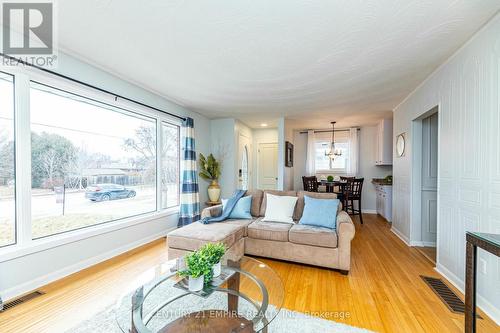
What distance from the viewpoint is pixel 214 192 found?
487 centimetres

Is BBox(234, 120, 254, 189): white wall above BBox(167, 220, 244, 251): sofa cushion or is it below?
above

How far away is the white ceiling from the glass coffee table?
2080mm

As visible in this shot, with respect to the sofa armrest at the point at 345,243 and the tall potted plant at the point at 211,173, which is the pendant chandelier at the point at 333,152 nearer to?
the tall potted plant at the point at 211,173

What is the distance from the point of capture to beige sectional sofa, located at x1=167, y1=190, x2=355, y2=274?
2453 mm

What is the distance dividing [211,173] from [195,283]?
11.8ft

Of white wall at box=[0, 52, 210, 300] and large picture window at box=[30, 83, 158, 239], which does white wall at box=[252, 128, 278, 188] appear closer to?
white wall at box=[0, 52, 210, 300]

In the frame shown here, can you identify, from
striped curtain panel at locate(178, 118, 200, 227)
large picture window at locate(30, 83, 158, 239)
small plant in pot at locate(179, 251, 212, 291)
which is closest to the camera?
small plant in pot at locate(179, 251, 212, 291)

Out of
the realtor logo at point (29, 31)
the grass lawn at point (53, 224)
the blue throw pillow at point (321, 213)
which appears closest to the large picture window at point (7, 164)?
the grass lawn at point (53, 224)

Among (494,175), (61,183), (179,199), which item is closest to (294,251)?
(494,175)

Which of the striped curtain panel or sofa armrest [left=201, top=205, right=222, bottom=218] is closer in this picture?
sofa armrest [left=201, top=205, right=222, bottom=218]

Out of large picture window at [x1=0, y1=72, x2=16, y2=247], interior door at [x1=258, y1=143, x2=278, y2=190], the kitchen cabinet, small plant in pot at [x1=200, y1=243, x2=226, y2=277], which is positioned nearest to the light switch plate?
small plant in pot at [x1=200, y1=243, x2=226, y2=277]

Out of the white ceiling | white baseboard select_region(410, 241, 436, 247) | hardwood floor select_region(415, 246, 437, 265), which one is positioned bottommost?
hardwood floor select_region(415, 246, 437, 265)

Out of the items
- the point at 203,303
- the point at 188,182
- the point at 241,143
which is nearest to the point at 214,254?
the point at 203,303

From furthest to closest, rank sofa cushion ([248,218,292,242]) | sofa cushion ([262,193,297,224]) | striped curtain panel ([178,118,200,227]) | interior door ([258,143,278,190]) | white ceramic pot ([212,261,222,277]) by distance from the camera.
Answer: interior door ([258,143,278,190])
striped curtain panel ([178,118,200,227])
sofa cushion ([262,193,297,224])
sofa cushion ([248,218,292,242])
white ceramic pot ([212,261,222,277])
